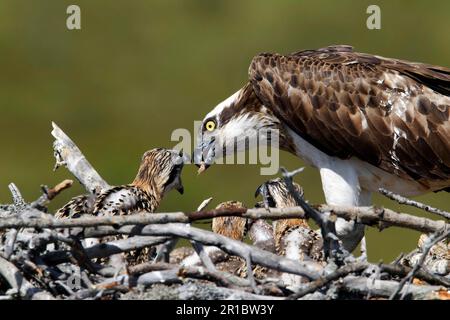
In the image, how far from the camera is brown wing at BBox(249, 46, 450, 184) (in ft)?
40.3

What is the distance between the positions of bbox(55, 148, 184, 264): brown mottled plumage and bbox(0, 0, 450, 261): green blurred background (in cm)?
1045

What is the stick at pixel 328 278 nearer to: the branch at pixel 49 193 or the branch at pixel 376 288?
the branch at pixel 376 288

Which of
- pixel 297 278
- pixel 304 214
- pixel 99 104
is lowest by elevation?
pixel 99 104

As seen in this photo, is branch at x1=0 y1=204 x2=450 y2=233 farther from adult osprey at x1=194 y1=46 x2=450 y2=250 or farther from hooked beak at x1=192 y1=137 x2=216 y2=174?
hooked beak at x1=192 y1=137 x2=216 y2=174

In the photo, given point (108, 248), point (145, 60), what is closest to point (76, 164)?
point (108, 248)

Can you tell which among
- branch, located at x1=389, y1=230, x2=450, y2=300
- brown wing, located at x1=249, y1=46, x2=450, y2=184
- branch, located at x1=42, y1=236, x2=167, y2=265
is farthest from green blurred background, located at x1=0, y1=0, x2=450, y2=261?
branch, located at x1=389, y1=230, x2=450, y2=300

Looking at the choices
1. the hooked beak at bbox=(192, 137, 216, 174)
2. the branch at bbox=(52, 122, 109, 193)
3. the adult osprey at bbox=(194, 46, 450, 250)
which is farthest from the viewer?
the hooked beak at bbox=(192, 137, 216, 174)

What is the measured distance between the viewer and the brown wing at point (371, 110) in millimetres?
12273

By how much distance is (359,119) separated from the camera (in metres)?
12.4

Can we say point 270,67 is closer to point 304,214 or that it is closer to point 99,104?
point 304,214

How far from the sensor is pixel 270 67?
12.5 meters

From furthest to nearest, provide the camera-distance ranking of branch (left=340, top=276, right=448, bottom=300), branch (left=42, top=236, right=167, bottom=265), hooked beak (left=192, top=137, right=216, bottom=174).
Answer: hooked beak (left=192, top=137, right=216, bottom=174) < branch (left=42, top=236, right=167, bottom=265) < branch (left=340, top=276, right=448, bottom=300)

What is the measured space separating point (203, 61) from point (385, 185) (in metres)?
15.2
